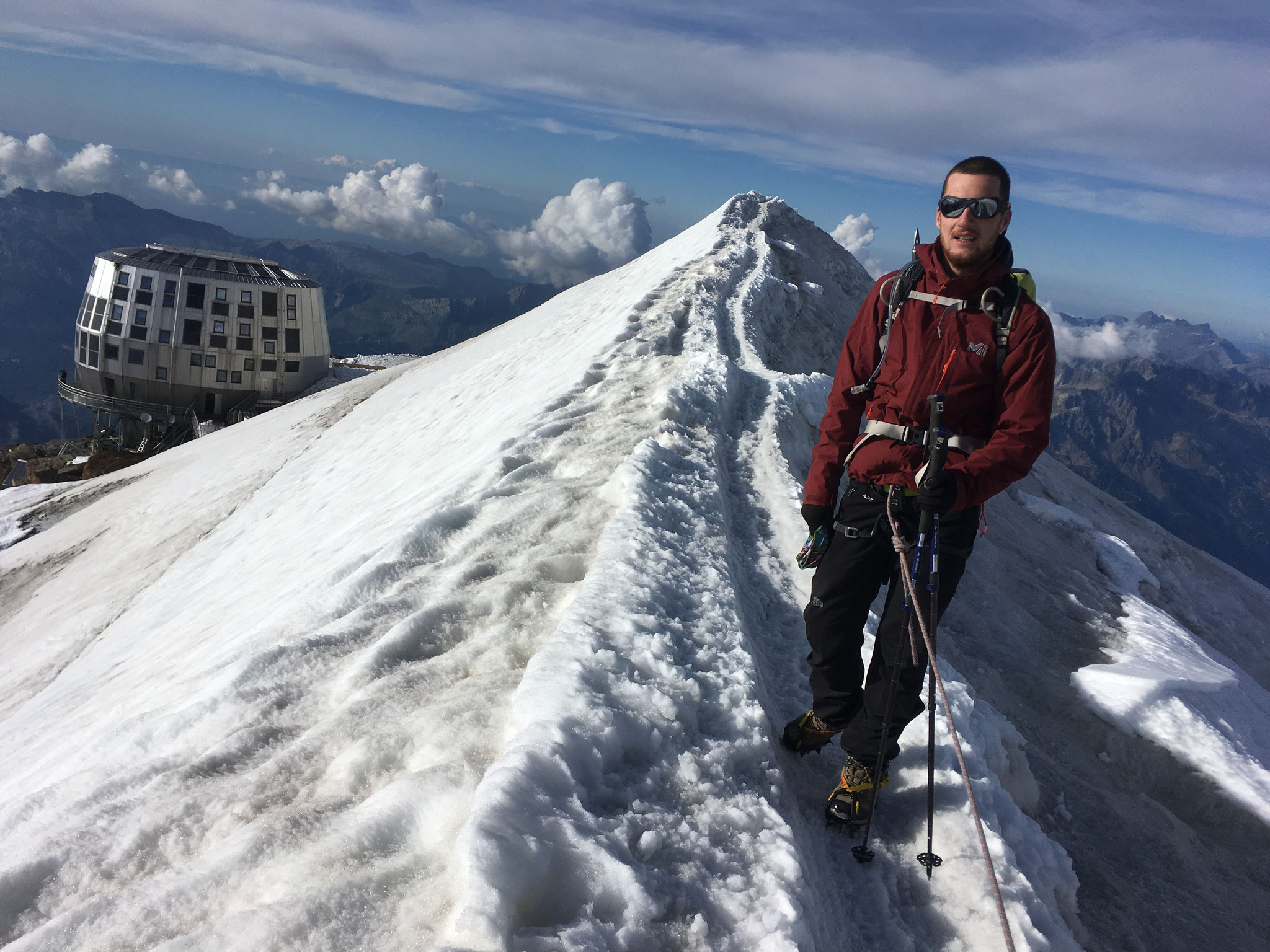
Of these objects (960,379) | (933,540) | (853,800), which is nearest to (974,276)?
(960,379)

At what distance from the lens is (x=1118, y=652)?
1011 centimetres

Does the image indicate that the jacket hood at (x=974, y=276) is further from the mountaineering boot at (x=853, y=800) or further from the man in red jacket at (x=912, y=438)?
the mountaineering boot at (x=853, y=800)

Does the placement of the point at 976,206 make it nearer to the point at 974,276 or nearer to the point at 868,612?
the point at 974,276

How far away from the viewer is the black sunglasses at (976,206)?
12.6 feet

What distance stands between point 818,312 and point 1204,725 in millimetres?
15602

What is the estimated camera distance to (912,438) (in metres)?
4.02

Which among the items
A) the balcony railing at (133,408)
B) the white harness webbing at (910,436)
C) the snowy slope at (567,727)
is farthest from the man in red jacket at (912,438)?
the balcony railing at (133,408)

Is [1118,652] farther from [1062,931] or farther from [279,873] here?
[279,873]

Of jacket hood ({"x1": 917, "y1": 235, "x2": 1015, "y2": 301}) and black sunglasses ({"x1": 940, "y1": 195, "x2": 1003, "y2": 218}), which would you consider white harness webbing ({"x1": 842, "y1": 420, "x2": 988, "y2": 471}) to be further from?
black sunglasses ({"x1": 940, "y1": 195, "x2": 1003, "y2": 218})

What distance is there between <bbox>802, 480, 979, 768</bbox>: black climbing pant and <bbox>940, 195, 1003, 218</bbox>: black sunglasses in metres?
1.56

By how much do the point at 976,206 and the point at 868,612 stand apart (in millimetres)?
2319

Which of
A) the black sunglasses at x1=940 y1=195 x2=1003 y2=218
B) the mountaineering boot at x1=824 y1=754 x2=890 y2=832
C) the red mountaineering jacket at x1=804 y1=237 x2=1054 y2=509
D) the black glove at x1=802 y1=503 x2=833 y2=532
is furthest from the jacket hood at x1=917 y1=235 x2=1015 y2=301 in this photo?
the mountaineering boot at x1=824 y1=754 x2=890 y2=832

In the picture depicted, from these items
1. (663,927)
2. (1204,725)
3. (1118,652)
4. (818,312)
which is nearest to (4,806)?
(663,927)

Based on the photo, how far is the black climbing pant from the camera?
13.2 ft
